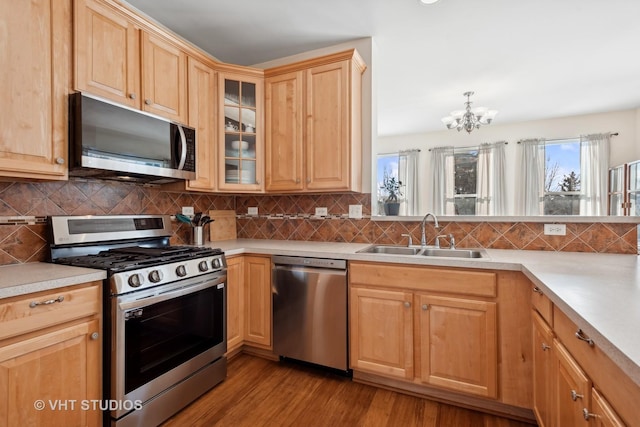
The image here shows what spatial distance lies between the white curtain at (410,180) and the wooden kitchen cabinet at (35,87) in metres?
5.57

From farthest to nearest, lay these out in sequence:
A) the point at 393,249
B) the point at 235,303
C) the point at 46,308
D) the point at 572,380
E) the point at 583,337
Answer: the point at 393,249, the point at 235,303, the point at 46,308, the point at 572,380, the point at 583,337

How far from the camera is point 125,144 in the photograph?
71.4 inches

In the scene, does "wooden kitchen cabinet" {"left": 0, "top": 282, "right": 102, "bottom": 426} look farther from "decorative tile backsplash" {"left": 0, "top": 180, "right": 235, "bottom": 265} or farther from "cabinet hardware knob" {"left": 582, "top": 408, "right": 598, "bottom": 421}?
"cabinet hardware knob" {"left": 582, "top": 408, "right": 598, "bottom": 421}

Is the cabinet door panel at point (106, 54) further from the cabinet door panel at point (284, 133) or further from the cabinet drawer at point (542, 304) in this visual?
the cabinet drawer at point (542, 304)

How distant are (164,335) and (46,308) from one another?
1.92 ft

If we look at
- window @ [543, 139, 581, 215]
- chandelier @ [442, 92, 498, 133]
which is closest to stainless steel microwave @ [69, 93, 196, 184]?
chandelier @ [442, 92, 498, 133]

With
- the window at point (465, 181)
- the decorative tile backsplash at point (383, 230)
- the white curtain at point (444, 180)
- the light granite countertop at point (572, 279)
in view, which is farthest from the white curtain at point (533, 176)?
the light granite countertop at point (572, 279)

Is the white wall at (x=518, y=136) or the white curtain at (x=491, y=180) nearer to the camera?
the white wall at (x=518, y=136)

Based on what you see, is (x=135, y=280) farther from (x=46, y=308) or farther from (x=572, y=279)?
(x=572, y=279)

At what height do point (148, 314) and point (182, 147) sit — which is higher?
point (182, 147)

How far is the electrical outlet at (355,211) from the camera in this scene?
8.63 feet

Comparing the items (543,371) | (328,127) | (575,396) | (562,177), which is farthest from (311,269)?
(562,177)

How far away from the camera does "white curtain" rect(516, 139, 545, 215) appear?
532 centimetres

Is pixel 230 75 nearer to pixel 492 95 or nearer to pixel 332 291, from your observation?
pixel 332 291
